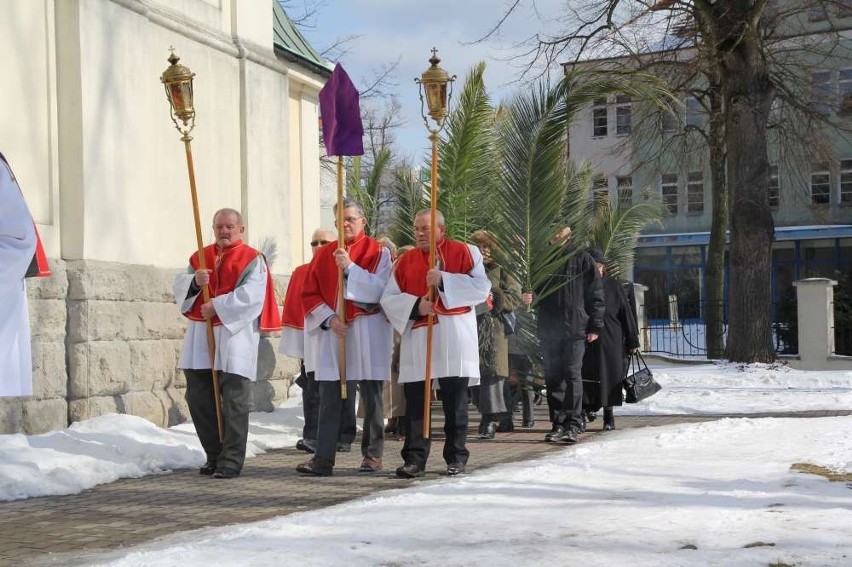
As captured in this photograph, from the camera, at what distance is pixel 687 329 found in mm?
27266

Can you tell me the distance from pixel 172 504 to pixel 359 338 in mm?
2019

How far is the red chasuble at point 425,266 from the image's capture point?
8422mm

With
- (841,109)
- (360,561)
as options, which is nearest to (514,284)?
(360,561)

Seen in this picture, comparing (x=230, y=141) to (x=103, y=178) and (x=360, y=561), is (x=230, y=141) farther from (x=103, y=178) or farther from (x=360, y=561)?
(x=360, y=561)

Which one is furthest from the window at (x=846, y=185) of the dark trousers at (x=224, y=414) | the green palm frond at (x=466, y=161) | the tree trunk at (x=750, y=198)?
the dark trousers at (x=224, y=414)

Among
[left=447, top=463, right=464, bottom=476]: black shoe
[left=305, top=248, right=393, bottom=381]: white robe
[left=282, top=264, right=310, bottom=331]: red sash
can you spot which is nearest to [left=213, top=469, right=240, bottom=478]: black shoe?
[left=305, top=248, right=393, bottom=381]: white robe

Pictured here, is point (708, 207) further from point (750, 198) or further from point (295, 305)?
point (295, 305)

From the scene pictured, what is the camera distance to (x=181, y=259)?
11914 millimetres

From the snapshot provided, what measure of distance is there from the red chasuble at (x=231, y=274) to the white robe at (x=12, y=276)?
9.16 ft

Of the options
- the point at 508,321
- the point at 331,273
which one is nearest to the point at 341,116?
the point at 331,273

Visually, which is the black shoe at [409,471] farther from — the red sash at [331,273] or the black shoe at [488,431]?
the black shoe at [488,431]

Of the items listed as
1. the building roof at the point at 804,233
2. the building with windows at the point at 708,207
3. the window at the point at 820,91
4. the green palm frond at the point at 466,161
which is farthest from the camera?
the building roof at the point at 804,233

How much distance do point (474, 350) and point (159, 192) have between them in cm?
449

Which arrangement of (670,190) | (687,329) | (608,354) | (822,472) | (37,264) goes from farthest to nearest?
(670,190) → (687,329) → (608,354) → (822,472) → (37,264)
